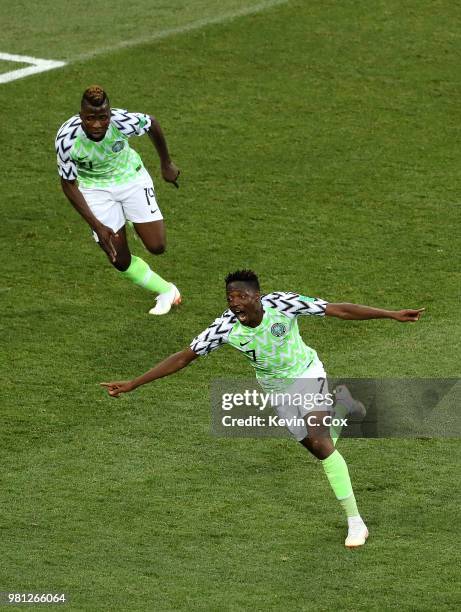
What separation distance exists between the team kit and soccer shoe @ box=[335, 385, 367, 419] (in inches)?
0.4

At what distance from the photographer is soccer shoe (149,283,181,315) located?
1578cm

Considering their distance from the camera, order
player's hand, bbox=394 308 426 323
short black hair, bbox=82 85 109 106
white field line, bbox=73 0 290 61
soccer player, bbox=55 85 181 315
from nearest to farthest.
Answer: player's hand, bbox=394 308 426 323 < short black hair, bbox=82 85 109 106 < soccer player, bbox=55 85 181 315 < white field line, bbox=73 0 290 61

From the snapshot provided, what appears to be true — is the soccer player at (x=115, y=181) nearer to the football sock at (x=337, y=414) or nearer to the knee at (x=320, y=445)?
the football sock at (x=337, y=414)

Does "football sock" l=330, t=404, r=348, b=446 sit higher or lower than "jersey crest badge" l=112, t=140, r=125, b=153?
lower

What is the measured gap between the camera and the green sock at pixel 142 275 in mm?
15359

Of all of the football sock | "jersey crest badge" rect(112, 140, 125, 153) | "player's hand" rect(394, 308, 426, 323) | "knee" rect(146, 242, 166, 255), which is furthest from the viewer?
"knee" rect(146, 242, 166, 255)

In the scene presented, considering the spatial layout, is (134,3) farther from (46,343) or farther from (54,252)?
(46,343)

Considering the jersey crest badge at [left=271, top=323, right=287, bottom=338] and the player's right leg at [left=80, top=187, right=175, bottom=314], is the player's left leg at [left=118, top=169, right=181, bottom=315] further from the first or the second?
the jersey crest badge at [left=271, top=323, right=287, bottom=338]

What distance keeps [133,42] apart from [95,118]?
931 cm

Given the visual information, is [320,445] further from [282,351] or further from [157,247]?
[157,247]

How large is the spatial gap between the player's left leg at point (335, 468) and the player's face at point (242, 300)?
981mm

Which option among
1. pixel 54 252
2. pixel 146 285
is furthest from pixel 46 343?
pixel 54 252

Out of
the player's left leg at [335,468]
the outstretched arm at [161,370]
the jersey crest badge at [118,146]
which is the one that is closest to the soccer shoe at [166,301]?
the jersey crest badge at [118,146]

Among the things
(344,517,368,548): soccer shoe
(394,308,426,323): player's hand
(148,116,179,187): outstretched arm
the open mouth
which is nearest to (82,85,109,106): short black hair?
(148,116,179,187): outstretched arm
